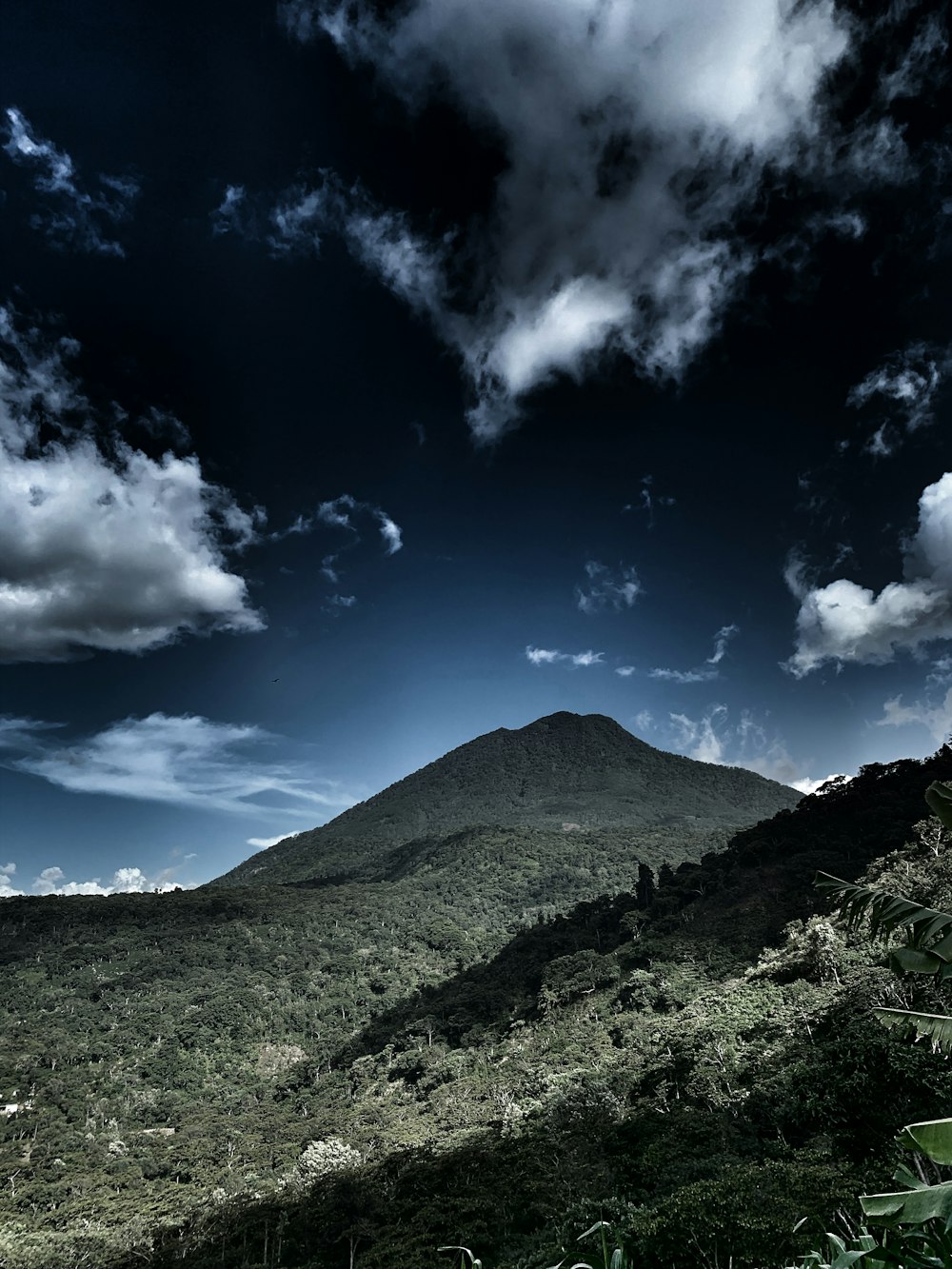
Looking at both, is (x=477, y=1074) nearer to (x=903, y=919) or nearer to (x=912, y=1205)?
(x=903, y=919)

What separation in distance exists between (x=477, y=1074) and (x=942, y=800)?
2473 inches

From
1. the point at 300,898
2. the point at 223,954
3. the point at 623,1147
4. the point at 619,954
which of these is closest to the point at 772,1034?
the point at 623,1147

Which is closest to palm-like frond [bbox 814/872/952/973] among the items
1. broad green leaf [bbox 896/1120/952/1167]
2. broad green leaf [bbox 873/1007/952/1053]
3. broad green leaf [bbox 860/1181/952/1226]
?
broad green leaf [bbox 873/1007/952/1053]

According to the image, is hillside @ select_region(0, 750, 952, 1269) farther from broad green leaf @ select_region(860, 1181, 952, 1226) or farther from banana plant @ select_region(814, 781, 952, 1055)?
banana plant @ select_region(814, 781, 952, 1055)

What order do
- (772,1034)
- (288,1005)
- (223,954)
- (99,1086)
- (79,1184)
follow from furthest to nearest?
(223,954)
(288,1005)
(99,1086)
(79,1184)
(772,1034)

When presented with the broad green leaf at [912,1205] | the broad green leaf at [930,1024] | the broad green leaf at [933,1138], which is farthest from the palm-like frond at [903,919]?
the broad green leaf at [912,1205]

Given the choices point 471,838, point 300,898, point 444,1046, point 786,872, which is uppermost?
point 471,838

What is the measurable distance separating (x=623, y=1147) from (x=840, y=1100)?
36.1 ft

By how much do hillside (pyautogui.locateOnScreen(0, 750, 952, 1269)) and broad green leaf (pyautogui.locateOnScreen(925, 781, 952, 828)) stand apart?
3.08 meters

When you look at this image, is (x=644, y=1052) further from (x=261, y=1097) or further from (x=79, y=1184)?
(x=261, y=1097)

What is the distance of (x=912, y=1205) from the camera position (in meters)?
2.01

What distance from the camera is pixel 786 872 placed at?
61.0 metres

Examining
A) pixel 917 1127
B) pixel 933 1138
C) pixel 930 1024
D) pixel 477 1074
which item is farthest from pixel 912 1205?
pixel 477 1074

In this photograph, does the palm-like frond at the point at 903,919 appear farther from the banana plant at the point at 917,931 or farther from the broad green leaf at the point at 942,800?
the broad green leaf at the point at 942,800
